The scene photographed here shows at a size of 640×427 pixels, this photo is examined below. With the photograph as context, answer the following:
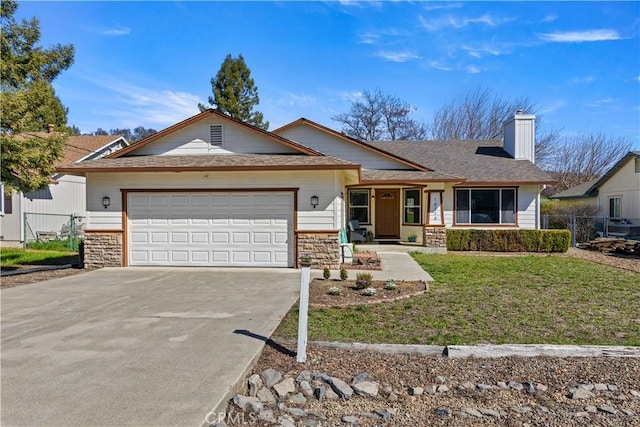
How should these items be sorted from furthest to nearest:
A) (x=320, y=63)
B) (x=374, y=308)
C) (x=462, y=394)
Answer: (x=320, y=63)
(x=374, y=308)
(x=462, y=394)

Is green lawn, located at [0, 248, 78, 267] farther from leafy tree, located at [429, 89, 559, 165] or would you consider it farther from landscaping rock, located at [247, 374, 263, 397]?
leafy tree, located at [429, 89, 559, 165]

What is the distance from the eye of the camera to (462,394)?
13.1 feet

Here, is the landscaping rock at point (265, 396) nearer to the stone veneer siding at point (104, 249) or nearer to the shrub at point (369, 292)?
the shrub at point (369, 292)

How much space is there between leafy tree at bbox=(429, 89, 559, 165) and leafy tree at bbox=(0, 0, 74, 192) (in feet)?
109

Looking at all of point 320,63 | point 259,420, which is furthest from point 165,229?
point 320,63

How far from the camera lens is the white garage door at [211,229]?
38.0ft

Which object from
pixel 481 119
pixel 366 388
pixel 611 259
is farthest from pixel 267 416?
pixel 481 119

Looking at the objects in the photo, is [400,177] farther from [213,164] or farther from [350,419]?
[350,419]

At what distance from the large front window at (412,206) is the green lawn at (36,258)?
41.1ft

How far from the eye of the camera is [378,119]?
3725 cm

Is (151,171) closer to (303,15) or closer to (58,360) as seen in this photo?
(303,15)

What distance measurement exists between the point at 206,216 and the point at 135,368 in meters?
7.71

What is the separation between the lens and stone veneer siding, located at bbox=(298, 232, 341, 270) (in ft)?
37.5

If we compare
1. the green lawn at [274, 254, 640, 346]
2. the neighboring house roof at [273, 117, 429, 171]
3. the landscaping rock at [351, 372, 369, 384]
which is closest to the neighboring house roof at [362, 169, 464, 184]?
the neighboring house roof at [273, 117, 429, 171]
